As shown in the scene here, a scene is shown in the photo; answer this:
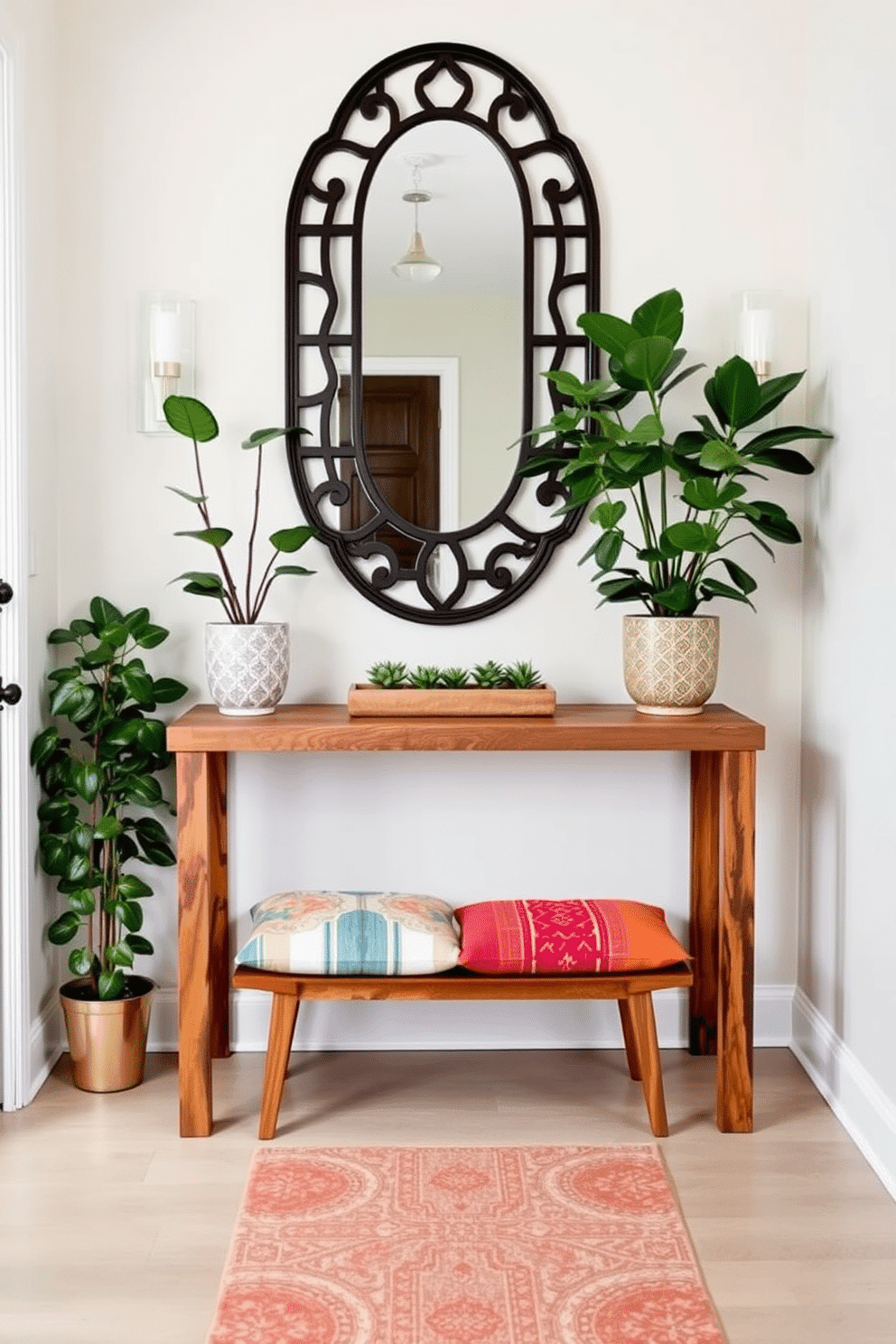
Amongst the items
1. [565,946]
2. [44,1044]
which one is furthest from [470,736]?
[44,1044]

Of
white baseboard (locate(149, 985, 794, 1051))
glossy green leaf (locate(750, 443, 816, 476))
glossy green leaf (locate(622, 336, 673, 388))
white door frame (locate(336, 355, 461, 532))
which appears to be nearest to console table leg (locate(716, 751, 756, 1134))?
white baseboard (locate(149, 985, 794, 1051))

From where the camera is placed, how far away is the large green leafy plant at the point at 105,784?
2.93 meters

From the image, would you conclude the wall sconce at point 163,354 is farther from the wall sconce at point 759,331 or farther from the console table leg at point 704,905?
the console table leg at point 704,905

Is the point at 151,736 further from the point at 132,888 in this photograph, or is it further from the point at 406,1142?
the point at 406,1142

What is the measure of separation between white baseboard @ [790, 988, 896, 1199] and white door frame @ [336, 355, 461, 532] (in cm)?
141

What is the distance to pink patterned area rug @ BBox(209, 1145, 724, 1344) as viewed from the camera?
6.59 feet

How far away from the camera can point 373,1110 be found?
283 centimetres

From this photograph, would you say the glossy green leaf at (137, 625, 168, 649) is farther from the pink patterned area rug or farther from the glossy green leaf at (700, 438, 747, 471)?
the glossy green leaf at (700, 438, 747, 471)

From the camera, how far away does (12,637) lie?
2.80 m

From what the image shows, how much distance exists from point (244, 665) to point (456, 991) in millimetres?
786

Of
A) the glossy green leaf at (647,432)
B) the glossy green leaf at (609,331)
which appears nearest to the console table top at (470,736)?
the glossy green leaf at (647,432)

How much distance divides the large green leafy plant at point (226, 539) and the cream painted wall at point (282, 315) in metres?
0.06

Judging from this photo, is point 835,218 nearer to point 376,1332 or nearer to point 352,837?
point 352,837

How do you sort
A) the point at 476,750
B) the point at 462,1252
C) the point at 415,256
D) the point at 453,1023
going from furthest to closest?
the point at 453,1023 → the point at 415,256 → the point at 476,750 → the point at 462,1252
